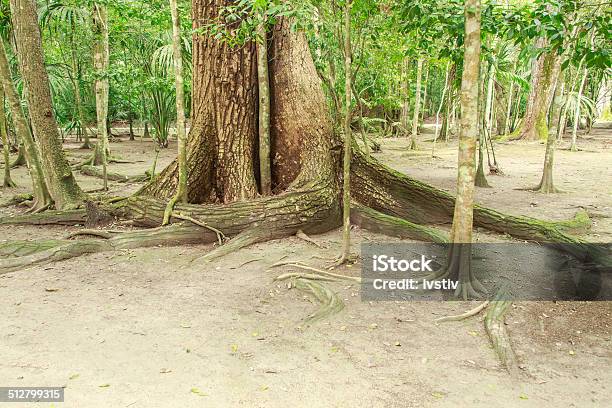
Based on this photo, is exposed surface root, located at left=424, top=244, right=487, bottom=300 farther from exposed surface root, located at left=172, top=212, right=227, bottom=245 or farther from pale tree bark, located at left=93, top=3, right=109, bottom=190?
pale tree bark, located at left=93, top=3, right=109, bottom=190

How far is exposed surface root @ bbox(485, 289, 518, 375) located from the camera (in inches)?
111

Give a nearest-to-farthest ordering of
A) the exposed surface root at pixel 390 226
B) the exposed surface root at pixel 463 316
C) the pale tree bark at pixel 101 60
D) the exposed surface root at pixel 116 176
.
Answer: the exposed surface root at pixel 463 316 → the exposed surface root at pixel 390 226 → the pale tree bark at pixel 101 60 → the exposed surface root at pixel 116 176

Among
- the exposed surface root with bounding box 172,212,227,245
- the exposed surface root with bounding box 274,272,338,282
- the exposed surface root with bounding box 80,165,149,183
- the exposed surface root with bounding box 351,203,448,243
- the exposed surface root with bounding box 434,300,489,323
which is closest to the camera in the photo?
the exposed surface root with bounding box 434,300,489,323

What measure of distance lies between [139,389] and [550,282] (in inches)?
132

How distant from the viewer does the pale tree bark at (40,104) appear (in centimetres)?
547

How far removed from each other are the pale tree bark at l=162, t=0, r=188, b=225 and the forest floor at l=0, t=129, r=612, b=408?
0.60 metres

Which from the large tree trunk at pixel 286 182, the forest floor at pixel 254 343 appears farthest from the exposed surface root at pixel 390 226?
the forest floor at pixel 254 343

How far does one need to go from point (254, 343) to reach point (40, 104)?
433 centimetres

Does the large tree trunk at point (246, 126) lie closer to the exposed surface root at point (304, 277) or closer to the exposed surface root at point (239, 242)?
the exposed surface root at point (239, 242)

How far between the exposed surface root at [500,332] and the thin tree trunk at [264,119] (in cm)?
275

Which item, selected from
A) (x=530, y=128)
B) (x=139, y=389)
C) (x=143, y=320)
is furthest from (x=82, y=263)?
(x=530, y=128)

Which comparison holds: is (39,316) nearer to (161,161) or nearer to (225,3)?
(225,3)

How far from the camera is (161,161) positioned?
12.1 m

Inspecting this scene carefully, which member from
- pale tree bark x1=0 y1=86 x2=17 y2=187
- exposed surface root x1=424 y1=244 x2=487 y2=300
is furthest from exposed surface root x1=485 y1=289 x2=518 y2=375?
pale tree bark x1=0 y1=86 x2=17 y2=187
